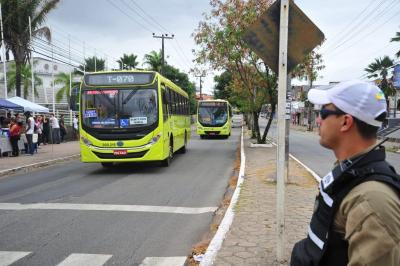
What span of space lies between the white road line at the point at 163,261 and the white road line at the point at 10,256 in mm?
1588

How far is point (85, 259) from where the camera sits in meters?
5.57

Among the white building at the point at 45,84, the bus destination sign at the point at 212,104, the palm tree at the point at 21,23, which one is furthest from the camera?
the white building at the point at 45,84

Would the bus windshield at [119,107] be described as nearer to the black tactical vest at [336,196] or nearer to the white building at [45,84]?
the black tactical vest at [336,196]

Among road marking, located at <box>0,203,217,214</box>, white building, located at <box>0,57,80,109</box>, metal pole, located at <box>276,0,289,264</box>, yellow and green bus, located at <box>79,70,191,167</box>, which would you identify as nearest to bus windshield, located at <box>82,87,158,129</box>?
yellow and green bus, located at <box>79,70,191,167</box>

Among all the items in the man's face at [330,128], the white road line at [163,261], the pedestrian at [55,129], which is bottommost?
the white road line at [163,261]

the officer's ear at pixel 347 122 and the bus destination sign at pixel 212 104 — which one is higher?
the bus destination sign at pixel 212 104

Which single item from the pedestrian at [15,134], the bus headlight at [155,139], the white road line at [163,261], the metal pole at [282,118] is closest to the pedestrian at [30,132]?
the pedestrian at [15,134]

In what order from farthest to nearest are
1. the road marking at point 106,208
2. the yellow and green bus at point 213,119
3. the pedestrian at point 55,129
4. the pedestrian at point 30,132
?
1. the yellow and green bus at point 213,119
2. the pedestrian at point 55,129
3. the pedestrian at point 30,132
4. the road marking at point 106,208

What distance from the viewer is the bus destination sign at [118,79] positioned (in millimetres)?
13914

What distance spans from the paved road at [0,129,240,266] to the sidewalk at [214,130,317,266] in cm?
61

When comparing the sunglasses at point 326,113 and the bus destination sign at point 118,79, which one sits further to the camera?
the bus destination sign at point 118,79

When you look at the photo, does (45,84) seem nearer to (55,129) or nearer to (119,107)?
(55,129)

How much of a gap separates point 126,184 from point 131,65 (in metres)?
54.6

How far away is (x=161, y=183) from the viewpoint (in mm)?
11797
